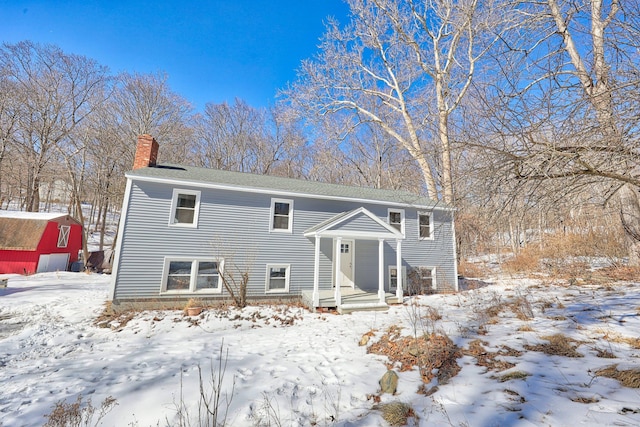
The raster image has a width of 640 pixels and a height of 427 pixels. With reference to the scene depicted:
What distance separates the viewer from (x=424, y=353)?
15.7ft

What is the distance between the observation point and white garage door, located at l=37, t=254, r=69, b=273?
15209 millimetres

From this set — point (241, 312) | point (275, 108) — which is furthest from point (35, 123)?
point (241, 312)

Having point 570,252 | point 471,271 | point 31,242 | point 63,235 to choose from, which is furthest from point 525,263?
point 63,235

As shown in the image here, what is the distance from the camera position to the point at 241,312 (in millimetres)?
8914

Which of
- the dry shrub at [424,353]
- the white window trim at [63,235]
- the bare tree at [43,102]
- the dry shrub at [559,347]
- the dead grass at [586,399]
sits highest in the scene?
the bare tree at [43,102]

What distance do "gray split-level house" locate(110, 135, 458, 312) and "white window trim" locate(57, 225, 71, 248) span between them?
11.6m

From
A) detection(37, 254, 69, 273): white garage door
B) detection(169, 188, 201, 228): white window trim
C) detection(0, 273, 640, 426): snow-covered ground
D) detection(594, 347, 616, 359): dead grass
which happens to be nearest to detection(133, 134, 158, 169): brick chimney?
detection(169, 188, 201, 228): white window trim

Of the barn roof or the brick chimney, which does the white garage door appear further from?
the brick chimney

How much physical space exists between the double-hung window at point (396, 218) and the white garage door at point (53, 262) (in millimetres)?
20361

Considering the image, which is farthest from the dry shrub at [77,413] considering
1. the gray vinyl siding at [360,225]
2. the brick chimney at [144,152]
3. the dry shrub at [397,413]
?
the brick chimney at [144,152]

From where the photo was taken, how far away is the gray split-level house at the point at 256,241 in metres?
9.26

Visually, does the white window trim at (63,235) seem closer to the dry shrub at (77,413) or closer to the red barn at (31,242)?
the red barn at (31,242)

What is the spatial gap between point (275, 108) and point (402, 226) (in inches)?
829

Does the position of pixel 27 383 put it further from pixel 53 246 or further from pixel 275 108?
pixel 275 108
